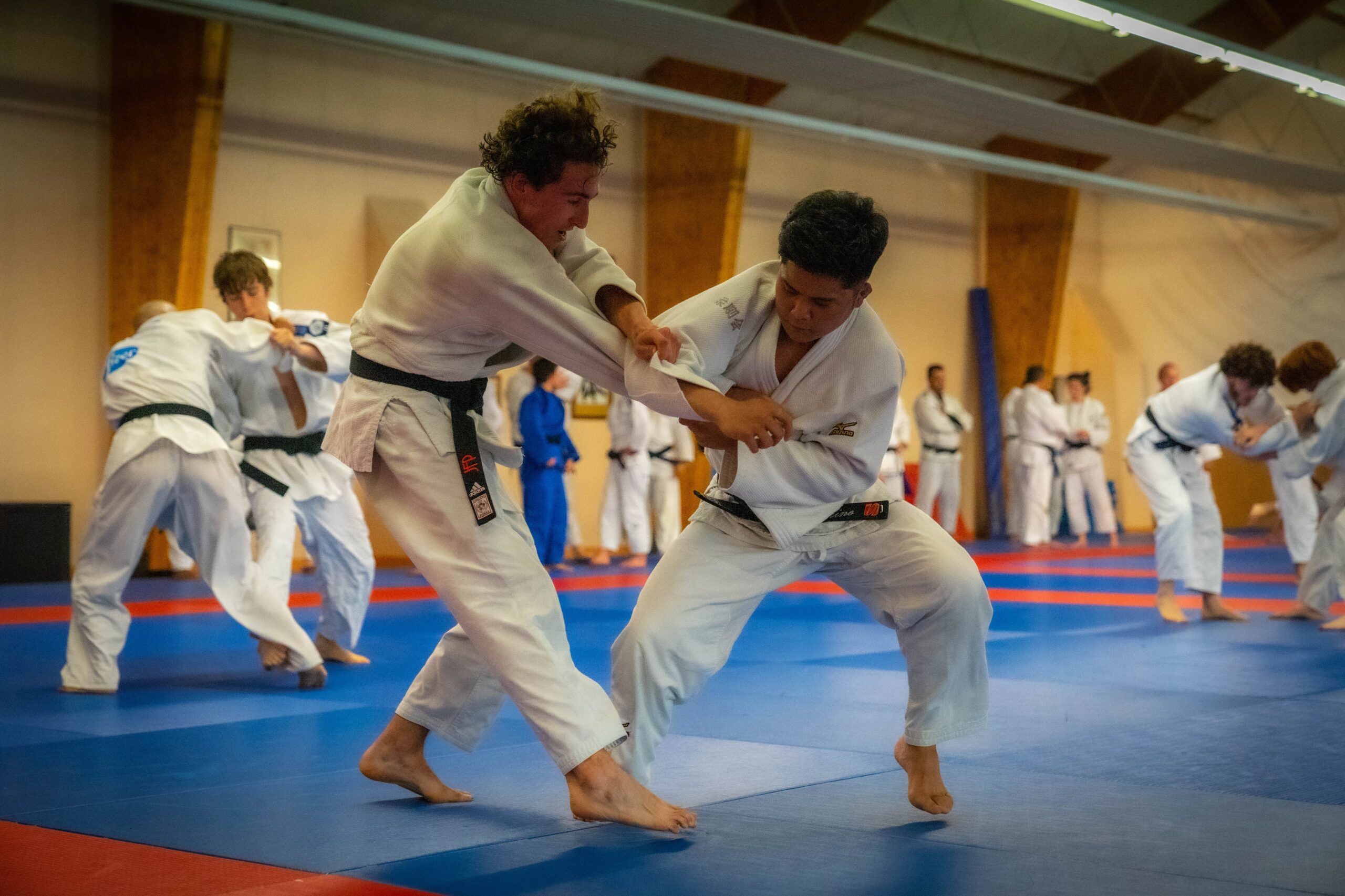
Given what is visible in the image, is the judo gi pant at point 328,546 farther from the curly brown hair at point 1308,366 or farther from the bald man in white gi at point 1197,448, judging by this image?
the curly brown hair at point 1308,366

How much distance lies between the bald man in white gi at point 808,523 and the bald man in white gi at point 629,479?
786 cm

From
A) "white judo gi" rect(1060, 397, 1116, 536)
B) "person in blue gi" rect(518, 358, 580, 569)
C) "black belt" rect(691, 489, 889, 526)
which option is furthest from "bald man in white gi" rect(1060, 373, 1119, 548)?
"black belt" rect(691, 489, 889, 526)

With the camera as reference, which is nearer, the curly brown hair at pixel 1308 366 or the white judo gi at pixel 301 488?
the white judo gi at pixel 301 488

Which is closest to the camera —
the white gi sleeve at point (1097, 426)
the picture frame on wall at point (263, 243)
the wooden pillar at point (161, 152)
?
the wooden pillar at point (161, 152)

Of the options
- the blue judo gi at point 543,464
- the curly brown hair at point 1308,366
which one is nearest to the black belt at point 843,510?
the curly brown hair at point 1308,366

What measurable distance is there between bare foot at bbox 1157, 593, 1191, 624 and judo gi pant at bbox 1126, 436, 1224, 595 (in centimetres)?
11

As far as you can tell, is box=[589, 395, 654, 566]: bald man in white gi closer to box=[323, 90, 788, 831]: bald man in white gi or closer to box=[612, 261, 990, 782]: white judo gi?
box=[612, 261, 990, 782]: white judo gi

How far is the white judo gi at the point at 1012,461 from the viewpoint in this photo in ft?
47.6

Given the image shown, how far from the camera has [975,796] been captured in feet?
9.61

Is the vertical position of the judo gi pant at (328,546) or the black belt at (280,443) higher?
the black belt at (280,443)

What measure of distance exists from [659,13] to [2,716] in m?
5.86

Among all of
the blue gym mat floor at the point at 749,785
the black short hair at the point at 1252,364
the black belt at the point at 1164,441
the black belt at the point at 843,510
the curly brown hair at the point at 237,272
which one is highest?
the curly brown hair at the point at 237,272

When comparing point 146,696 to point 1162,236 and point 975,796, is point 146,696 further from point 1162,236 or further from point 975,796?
point 1162,236

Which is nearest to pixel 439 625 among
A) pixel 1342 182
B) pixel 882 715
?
pixel 882 715
